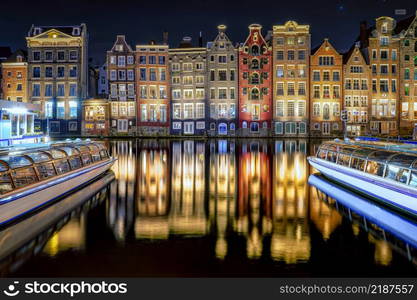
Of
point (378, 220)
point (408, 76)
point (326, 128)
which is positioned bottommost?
point (378, 220)

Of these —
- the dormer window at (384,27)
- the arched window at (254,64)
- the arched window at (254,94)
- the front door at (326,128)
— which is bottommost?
the front door at (326,128)

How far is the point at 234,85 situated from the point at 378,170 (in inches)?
2126

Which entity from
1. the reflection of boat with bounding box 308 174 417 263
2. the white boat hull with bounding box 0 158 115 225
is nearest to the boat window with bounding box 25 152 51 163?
the white boat hull with bounding box 0 158 115 225

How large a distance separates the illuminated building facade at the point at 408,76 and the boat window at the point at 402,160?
58.7 meters

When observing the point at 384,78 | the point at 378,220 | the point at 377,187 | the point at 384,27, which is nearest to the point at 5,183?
the point at 378,220

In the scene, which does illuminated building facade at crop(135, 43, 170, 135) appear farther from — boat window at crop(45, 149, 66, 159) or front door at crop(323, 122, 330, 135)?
boat window at crop(45, 149, 66, 159)

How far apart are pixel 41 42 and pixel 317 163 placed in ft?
206

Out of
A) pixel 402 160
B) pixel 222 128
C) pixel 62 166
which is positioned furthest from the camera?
pixel 222 128

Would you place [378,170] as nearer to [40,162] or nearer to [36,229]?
[36,229]

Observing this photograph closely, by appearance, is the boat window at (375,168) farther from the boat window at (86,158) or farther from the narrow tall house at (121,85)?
the narrow tall house at (121,85)

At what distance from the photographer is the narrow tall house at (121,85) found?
6719 centimetres

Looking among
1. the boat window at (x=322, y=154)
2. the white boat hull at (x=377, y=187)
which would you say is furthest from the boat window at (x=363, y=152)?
the boat window at (x=322, y=154)

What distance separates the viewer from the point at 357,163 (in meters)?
15.8

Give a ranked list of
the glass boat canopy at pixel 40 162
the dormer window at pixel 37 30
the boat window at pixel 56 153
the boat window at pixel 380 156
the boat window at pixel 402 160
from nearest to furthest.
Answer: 1. the glass boat canopy at pixel 40 162
2. the boat window at pixel 402 160
3. the boat window at pixel 380 156
4. the boat window at pixel 56 153
5. the dormer window at pixel 37 30
